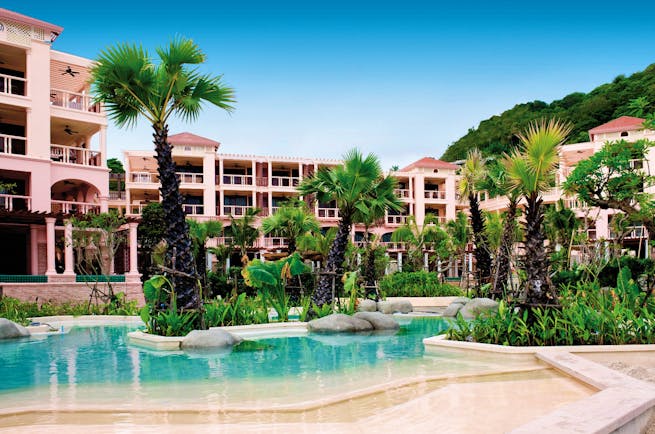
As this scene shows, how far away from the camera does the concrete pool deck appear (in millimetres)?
4941

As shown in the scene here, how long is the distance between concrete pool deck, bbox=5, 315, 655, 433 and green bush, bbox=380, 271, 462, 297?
1943cm

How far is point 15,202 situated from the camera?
25.5m

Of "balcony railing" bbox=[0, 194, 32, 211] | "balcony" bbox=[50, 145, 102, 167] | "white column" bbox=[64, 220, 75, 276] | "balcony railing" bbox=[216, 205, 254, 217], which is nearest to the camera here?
"white column" bbox=[64, 220, 75, 276]

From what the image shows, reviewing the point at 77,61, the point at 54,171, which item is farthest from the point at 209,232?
the point at 77,61

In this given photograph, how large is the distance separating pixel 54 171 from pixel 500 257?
18.9 metres

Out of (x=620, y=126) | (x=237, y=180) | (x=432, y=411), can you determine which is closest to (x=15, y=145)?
(x=237, y=180)

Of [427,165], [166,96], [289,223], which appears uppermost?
[427,165]

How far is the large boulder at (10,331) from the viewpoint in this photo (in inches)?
527

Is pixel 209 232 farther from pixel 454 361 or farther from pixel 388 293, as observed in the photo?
pixel 454 361

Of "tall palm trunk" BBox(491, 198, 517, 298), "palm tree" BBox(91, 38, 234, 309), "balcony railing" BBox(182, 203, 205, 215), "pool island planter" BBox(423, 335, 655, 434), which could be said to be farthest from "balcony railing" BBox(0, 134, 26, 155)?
"pool island planter" BBox(423, 335, 655, 434)

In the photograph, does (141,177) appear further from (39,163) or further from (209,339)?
(209,339)

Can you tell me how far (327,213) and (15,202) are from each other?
24200 millimetres

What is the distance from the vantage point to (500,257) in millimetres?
16969

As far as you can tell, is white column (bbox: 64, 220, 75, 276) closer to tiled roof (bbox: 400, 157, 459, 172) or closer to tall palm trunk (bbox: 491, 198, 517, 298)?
tall palm trunk (bbox: 491, 198, 517, 298)
